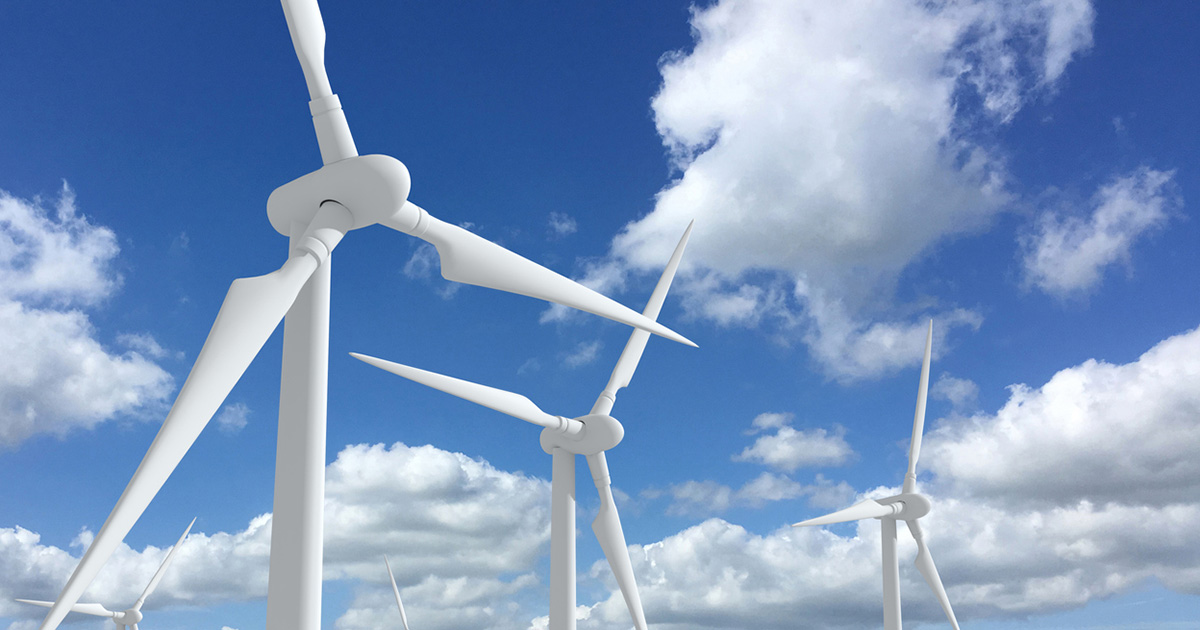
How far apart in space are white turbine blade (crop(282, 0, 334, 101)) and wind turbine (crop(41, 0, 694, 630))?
0.6 inches

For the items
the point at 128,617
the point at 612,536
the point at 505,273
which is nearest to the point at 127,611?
the point at 128,617

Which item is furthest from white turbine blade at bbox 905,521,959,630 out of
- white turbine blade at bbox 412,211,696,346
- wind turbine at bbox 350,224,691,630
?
white turbine blade at bbox 412,211,696,346

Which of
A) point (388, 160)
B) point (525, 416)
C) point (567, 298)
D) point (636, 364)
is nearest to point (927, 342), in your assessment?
point (636, 364)

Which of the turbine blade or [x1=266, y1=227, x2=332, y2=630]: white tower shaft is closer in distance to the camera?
[x1=266, y1=227, x2=332, y2=630]: white tower shaft

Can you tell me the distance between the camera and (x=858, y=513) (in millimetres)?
Result: 33812

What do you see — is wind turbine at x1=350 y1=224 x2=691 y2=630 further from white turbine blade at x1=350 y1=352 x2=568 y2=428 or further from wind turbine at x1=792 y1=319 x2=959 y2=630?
wind turbine at x1=792 y1=319 x2=959 y2=630

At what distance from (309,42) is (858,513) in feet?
92.0

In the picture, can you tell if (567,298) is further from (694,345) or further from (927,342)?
(927,342)

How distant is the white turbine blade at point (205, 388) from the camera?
24.6 feet

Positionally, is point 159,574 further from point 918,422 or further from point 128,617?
point 918,422

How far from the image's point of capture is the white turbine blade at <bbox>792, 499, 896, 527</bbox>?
31.1 m

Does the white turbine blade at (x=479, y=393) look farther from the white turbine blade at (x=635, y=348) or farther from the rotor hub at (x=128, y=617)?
the rotor hub at (x=128, y=617)

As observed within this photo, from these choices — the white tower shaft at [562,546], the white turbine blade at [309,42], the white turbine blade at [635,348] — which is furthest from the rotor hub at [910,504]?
the white turbine blade at [309,42]

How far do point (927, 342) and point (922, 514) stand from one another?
6958 millimetres
